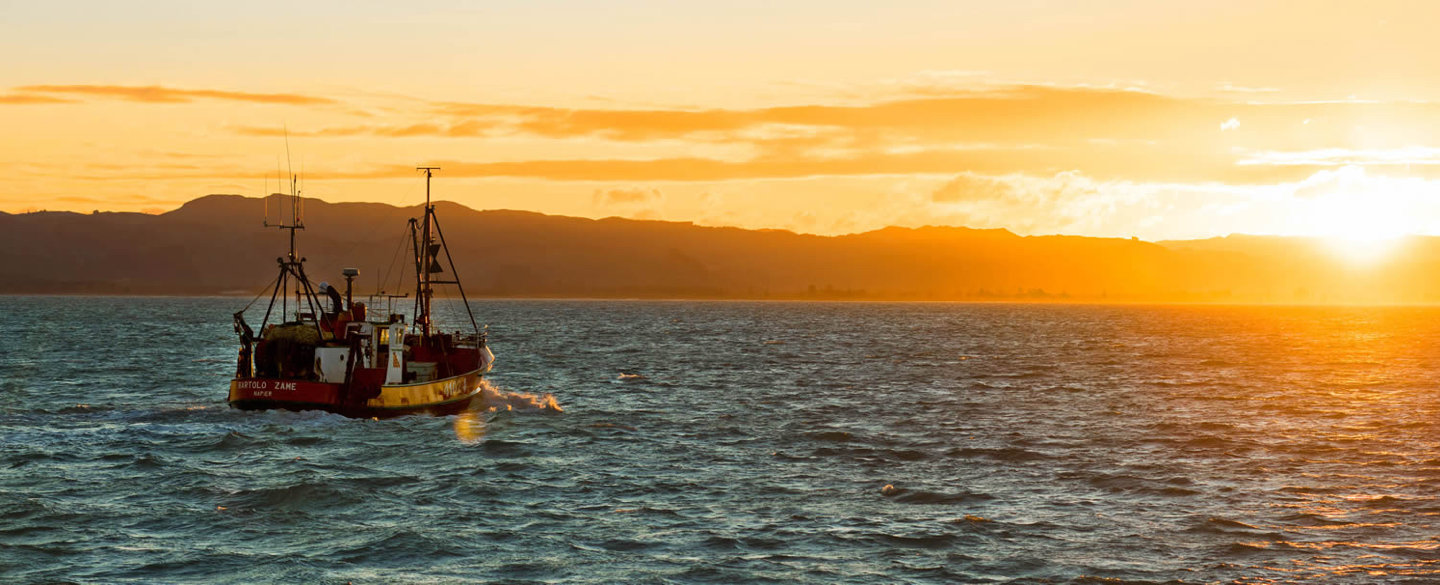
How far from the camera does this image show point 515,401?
2313 inches

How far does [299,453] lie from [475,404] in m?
16.6

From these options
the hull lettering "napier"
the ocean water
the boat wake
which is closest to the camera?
the ocean water

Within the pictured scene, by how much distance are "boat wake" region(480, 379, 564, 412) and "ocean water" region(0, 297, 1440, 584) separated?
1.20 ft

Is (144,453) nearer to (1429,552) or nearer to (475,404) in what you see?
(475,404)

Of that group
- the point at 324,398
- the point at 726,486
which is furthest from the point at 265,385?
the point at 726,486

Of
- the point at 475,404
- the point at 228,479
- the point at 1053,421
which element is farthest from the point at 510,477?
the point at 1053,421

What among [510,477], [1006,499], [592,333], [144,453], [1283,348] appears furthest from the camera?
[592,333]

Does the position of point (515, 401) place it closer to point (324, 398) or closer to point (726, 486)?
point (324, 398)

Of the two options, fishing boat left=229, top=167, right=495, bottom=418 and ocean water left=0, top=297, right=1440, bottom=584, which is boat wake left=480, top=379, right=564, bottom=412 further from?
fishing boat left=229, top=167, right=495, bottom=418

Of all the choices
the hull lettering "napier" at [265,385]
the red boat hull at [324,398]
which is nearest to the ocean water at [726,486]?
the red boat hull at [324,398]

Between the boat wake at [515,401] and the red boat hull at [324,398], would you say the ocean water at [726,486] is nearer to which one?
the boat wake at [515,401]

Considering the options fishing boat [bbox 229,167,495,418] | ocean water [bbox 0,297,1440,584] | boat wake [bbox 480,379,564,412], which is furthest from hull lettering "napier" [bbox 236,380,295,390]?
boat wake [bbox 480,379,564,412]

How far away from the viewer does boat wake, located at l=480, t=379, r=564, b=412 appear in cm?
5597

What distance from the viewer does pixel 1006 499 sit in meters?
33.1
